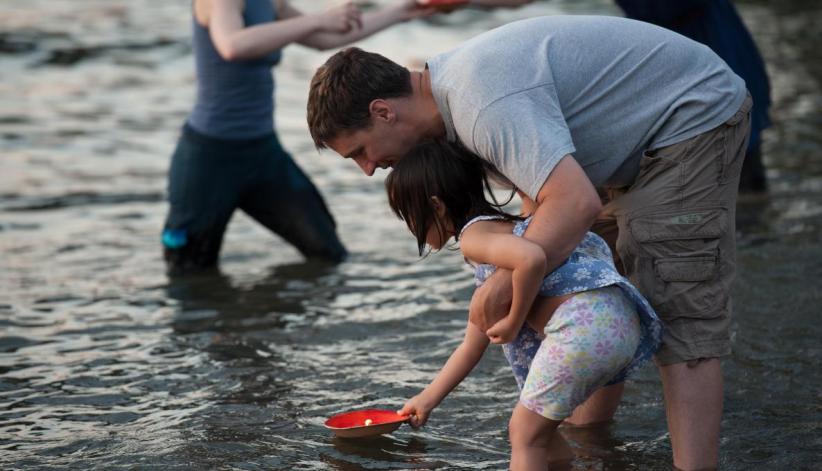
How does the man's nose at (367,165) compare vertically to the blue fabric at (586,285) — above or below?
above

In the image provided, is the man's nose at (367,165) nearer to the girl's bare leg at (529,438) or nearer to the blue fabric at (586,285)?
the blue fabric at (586,285)

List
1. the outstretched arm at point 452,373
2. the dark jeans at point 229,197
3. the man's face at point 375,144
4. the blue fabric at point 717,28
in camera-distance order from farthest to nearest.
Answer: the blue fabric at point 717,28 < the dark jeans at point 229,197 < the outstretched arm at point 452,373 < the man's face at point 375,144

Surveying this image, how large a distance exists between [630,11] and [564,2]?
13059mm

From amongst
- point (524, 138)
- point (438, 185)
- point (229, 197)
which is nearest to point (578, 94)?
point (524, 138)

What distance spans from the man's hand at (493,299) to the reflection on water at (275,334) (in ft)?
2.52

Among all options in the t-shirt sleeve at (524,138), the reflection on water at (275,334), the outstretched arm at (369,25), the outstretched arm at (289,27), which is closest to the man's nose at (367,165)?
the t-shirt sleeve at (524,138)

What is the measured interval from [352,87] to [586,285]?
846 mm

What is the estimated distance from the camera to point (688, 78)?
3459 mm

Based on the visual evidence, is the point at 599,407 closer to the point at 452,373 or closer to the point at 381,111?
the point at 452,373

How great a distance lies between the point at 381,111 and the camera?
10.9ft

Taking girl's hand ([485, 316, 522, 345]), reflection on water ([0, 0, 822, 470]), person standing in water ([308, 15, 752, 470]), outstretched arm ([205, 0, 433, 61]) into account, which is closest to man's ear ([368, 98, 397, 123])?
person standing in water ([308, 15, 752, 470])

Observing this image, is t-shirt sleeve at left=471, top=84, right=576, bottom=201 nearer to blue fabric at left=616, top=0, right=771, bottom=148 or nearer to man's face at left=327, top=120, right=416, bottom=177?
man's face at left=327, top=120, right=416, bottom=177

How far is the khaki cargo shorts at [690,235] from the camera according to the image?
348 cm

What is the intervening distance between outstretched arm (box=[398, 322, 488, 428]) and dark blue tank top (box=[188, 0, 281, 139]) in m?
2.42
